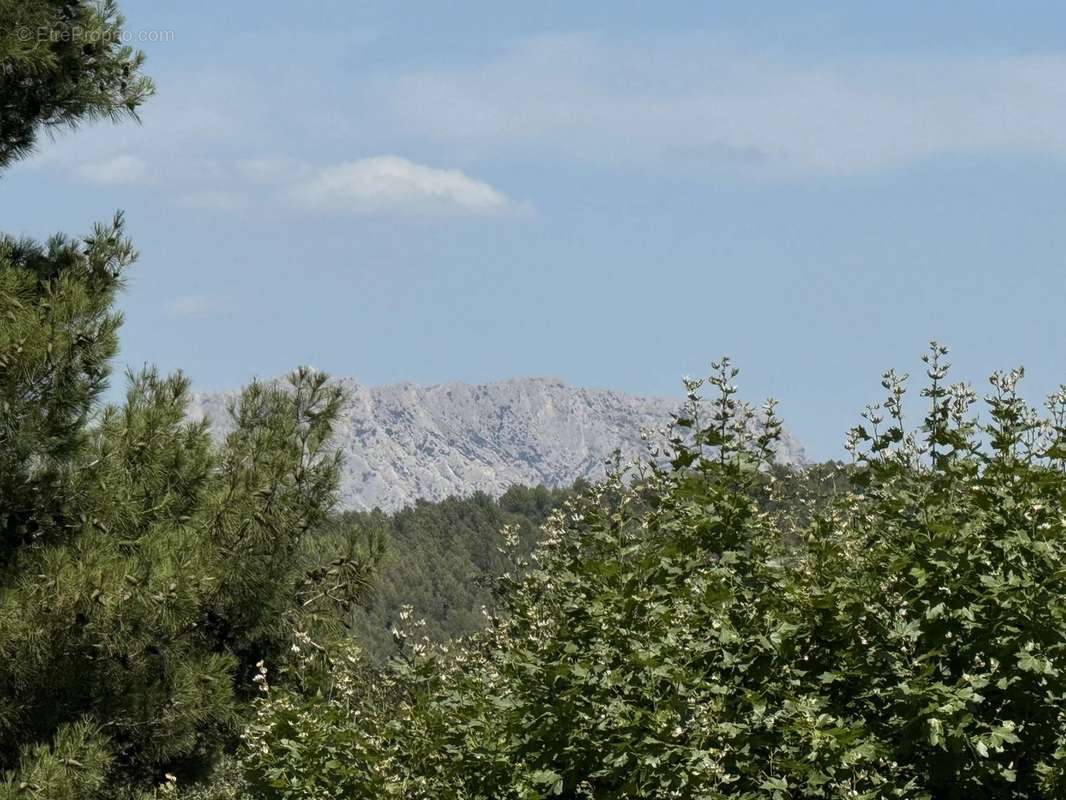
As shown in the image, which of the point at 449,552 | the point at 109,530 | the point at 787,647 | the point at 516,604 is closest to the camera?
the point at 787,647

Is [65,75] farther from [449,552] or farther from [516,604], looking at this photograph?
[449,552]

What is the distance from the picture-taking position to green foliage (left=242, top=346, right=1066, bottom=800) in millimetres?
6051

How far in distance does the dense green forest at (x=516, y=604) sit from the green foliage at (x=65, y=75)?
0.09 feet

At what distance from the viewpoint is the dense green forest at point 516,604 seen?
20.3ft

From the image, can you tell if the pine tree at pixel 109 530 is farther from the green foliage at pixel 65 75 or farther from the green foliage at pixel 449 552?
the green foliage at pixel 449 552

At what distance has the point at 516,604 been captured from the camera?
969 centimetres

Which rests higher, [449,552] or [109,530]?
[449,552]

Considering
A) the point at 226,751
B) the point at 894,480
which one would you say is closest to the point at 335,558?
the point at 226,751

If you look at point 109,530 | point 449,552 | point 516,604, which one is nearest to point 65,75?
point 109,530

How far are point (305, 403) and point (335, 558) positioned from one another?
6.59 feet

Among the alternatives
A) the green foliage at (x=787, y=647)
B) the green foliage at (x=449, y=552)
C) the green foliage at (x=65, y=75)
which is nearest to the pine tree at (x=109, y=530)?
the green foliage at (x=65, y=75)

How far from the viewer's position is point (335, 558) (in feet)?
52.2

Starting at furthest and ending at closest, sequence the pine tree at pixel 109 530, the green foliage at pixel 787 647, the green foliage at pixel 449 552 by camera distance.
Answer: the green foliage at pixel 449 552 → the pine tree at pixel 109 530 → the green foliage at pixel 787 647

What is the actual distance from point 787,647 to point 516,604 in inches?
130
